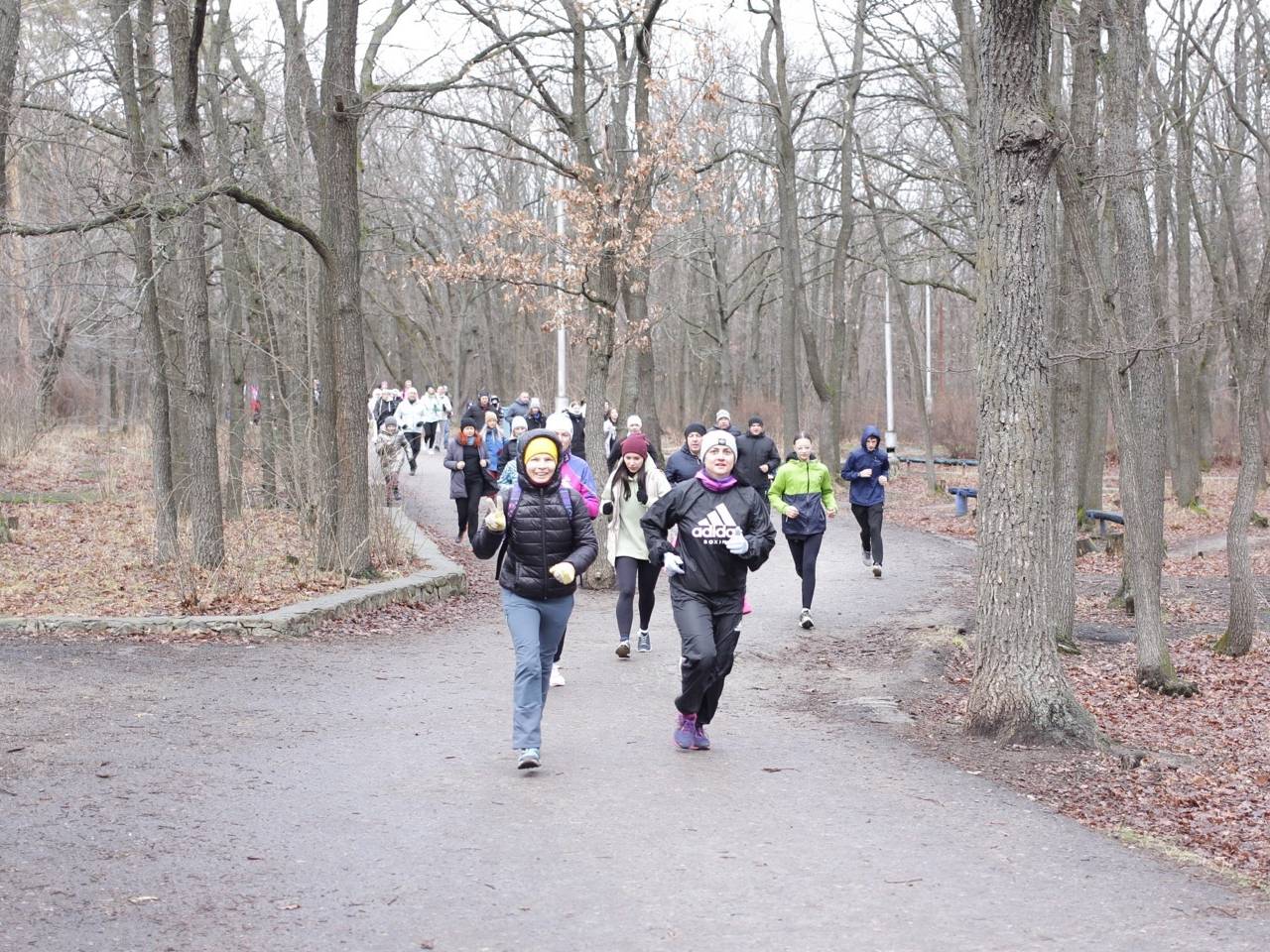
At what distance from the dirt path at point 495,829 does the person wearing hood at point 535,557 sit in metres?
0.45

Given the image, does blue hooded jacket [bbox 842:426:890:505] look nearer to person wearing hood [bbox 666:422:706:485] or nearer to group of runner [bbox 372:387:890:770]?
person wearing hood [bbox 666:422:706:485]

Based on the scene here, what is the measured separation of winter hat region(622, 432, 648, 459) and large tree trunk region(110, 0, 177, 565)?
17.0 feet

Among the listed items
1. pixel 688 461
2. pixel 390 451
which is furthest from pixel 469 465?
pixel 688 461

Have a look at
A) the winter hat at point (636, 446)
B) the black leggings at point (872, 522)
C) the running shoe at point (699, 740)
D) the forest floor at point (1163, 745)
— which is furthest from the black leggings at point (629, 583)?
the black leggings at point (872, 522)

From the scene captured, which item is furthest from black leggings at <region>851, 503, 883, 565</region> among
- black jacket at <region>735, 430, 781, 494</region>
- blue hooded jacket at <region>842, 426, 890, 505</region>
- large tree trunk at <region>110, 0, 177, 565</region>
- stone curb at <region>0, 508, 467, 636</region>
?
large tree trunk at <region>110, 0, 177, 565</region>

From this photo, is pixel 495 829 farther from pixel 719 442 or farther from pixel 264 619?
pixel 264 619

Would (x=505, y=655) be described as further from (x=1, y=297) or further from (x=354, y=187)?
(x=1, y=297)

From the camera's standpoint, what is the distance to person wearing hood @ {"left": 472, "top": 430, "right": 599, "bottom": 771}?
7082mm

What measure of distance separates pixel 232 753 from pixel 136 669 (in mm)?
2394

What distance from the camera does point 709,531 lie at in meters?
7.60

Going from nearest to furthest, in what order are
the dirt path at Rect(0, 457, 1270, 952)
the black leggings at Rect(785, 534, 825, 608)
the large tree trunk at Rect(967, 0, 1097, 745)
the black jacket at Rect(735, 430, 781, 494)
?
the dirt path at Rect(0, 457, 1270, 952) < the large tree trunk at Rect(967, 0, 1097, 745) < the black leggings at Rect(785, 534, 825, 608) < the black jacket at Rect(735, 430, 781, 494)

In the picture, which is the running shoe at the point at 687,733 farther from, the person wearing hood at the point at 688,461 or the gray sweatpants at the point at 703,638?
the person wearing hood at the point at 688,461

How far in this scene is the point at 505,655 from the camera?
11.2 m

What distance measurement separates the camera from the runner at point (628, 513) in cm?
1083
